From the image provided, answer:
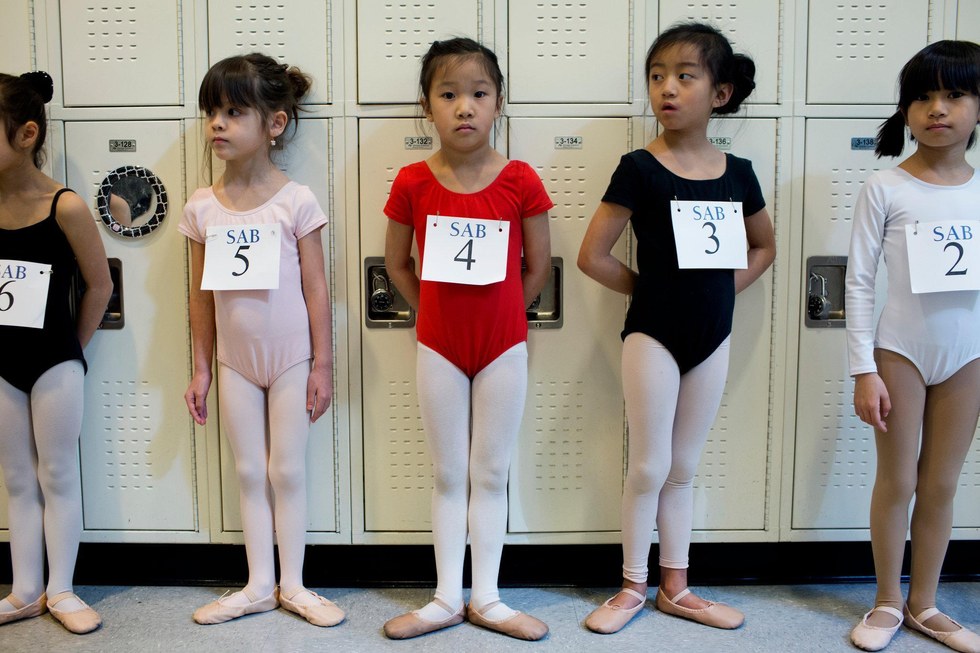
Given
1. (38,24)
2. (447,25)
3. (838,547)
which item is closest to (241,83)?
(447,25)

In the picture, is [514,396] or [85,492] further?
[85,492]

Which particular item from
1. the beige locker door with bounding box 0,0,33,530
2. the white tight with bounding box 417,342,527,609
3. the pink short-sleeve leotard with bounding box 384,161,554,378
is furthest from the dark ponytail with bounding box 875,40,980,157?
the beige locker door with bounding box 0,0,33,530

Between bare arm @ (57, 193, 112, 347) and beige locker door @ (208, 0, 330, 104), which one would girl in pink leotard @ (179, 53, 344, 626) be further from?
bare arm @ (57, 193, 112, 347)

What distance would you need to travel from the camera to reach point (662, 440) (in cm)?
218

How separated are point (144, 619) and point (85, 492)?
0.50 m

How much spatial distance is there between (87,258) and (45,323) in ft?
0.72

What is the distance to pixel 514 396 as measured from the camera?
2150 millimetres

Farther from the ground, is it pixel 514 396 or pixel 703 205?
pixel 703 205

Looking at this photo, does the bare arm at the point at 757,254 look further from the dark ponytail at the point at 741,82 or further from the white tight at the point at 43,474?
the white tight at the point at 43,474

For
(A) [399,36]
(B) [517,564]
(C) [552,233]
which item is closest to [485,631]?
(B) [517,564]

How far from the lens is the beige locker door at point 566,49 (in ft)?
7.73

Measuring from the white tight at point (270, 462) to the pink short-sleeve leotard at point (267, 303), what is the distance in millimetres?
49

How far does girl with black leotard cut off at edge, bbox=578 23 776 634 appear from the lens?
211 cm

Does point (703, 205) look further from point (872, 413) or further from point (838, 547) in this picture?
point (838, 547)
